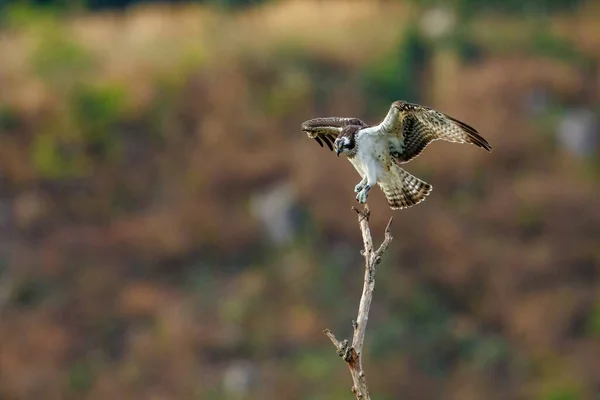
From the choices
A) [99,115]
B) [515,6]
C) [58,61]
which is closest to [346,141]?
[99,115]

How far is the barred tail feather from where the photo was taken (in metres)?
8.72

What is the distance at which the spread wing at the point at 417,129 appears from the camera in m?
8.34

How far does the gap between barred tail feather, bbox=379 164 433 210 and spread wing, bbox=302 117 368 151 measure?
0.44 m

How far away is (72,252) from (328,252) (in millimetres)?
4442

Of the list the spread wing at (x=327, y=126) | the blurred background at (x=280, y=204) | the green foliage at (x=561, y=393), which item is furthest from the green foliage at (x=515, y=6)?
the spread wing at (x=327, y=126)

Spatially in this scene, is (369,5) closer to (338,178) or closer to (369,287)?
(338,178)

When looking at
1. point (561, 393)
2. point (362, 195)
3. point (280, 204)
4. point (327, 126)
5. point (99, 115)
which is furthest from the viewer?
point (99, 115)

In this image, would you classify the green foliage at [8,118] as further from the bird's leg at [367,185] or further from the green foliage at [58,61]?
the bird's leg at [367,185]

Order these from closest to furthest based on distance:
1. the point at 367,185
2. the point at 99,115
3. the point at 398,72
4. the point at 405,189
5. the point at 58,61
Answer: the point at 367,185, the point at 405,189, the point at 99,115, the point at 58,61, the point at 398,72

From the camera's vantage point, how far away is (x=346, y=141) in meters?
8.45

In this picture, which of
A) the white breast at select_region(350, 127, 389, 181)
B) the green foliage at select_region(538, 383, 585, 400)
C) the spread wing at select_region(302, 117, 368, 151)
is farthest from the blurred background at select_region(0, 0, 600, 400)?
the white breast at select_region(350, 127, 389, 181)

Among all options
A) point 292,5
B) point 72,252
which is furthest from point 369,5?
point 72,252

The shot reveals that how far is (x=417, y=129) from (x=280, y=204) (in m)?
14.4

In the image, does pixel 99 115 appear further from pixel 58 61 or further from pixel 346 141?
pixel 346 141
